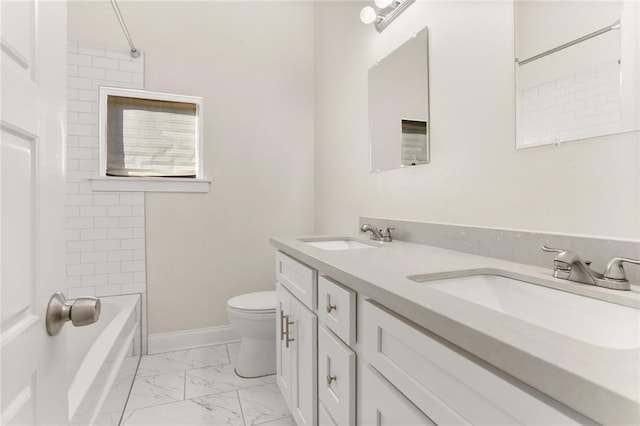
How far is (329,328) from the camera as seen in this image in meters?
1.13

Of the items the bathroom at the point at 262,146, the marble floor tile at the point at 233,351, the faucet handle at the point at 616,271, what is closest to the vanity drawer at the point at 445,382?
the faucet handle at the point at 616,271

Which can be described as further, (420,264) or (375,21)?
(375,21)

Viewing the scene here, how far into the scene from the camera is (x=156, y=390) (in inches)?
78.9

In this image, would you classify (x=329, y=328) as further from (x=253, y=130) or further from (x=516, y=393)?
(x=253, y=130)

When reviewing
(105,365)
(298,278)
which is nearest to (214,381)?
(105,365)

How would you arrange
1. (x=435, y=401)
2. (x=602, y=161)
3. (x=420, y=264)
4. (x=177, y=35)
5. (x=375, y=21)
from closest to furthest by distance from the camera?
(x=435, y=401) < (x=602, y=161) < (x=420, y=264) < (x=375, y=21) < (x=177, y=35)

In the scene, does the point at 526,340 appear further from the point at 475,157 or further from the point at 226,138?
the point at 226,138

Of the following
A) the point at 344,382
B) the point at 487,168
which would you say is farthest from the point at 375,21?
the point at 344,382

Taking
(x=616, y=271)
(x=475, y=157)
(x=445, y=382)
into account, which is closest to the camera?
(x=445, y=382)

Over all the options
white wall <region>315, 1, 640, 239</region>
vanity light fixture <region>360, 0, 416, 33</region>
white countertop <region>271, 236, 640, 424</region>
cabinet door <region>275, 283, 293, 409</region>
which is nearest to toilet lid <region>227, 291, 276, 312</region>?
cabinet door <region>275, 283, 293, 409</region>

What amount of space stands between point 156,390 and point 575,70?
2.50 m

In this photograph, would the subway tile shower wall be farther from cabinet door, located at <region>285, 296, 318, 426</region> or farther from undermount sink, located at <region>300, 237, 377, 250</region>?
cabinet door, located at <region>285, 296, 318, 426</region>

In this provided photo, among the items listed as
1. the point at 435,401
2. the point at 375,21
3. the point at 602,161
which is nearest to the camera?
the point at 435,401

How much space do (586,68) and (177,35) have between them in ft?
8.47
